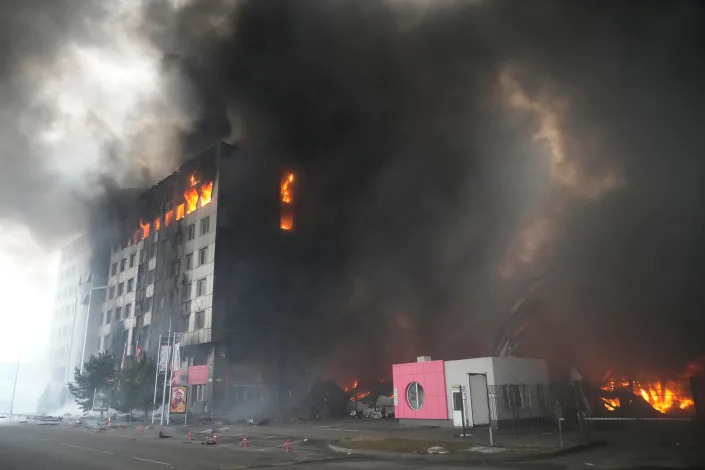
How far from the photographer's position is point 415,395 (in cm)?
3084

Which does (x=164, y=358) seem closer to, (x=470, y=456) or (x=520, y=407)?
(x=520, y=407)

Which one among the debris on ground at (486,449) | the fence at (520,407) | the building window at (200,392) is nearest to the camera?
the debris on ground at (486,449)

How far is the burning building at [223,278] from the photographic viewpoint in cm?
5138

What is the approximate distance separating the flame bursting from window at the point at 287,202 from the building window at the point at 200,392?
64.5ft

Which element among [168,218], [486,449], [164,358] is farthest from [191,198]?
[486,449]

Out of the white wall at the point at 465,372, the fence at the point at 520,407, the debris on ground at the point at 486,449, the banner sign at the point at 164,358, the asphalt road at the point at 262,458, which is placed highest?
the banner sign at the point at 164,358

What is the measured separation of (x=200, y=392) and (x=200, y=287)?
11.2 m

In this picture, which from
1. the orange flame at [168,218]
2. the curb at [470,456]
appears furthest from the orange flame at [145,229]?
the curb at [470,456]

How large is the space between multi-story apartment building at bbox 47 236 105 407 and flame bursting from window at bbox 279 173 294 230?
129 feet

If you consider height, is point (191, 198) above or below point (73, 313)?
above

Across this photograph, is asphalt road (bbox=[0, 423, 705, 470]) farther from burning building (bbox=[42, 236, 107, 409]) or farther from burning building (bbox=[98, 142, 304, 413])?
burning building (bbox=[42, 236, 107, 409])

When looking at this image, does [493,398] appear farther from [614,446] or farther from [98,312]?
[98,312]

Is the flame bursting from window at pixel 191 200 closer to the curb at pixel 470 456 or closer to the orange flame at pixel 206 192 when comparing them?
the orange flame at pixel 206 192

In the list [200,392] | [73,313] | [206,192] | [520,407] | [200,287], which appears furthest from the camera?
[73,313]
